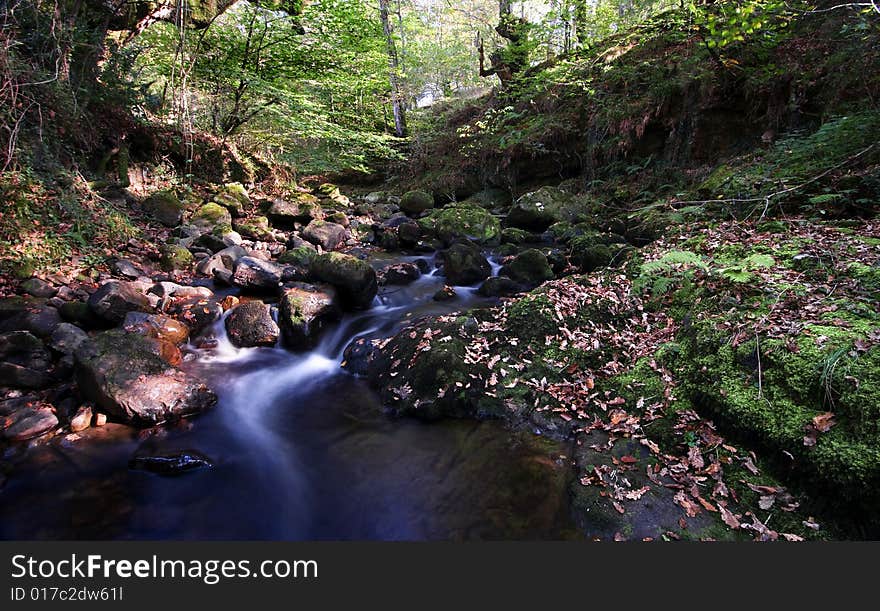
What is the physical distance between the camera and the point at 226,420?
16.3ft

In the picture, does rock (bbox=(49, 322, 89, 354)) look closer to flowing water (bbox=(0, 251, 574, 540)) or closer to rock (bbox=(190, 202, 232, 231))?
flowing water (bbox=(0, 251, 574, 540))

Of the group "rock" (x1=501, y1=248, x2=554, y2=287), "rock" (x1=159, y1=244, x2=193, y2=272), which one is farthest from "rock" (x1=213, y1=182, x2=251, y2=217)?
"rock" (x1=501, y1=248, x2=554, y2=287)

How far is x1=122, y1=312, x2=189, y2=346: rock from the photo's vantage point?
19.4 ft

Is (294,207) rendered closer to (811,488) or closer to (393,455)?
(393,455)

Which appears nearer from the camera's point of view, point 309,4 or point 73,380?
point 73,380

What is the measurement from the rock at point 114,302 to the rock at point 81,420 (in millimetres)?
2057

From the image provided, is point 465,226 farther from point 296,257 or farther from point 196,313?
point 196,313

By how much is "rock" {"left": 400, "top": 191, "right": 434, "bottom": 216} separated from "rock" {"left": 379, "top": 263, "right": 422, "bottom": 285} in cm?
675

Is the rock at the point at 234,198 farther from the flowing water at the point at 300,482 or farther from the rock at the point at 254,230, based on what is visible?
the flowing water at the point at 300,482

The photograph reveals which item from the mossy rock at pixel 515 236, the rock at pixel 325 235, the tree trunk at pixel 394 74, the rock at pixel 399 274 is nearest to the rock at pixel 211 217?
the rock at pixel 325 235

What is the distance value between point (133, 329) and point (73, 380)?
1030mm

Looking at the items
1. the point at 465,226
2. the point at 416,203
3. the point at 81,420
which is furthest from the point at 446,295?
the point at 416,203

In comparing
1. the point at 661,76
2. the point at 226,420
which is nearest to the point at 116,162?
the point at 226,420

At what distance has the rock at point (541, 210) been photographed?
11.8 meters
